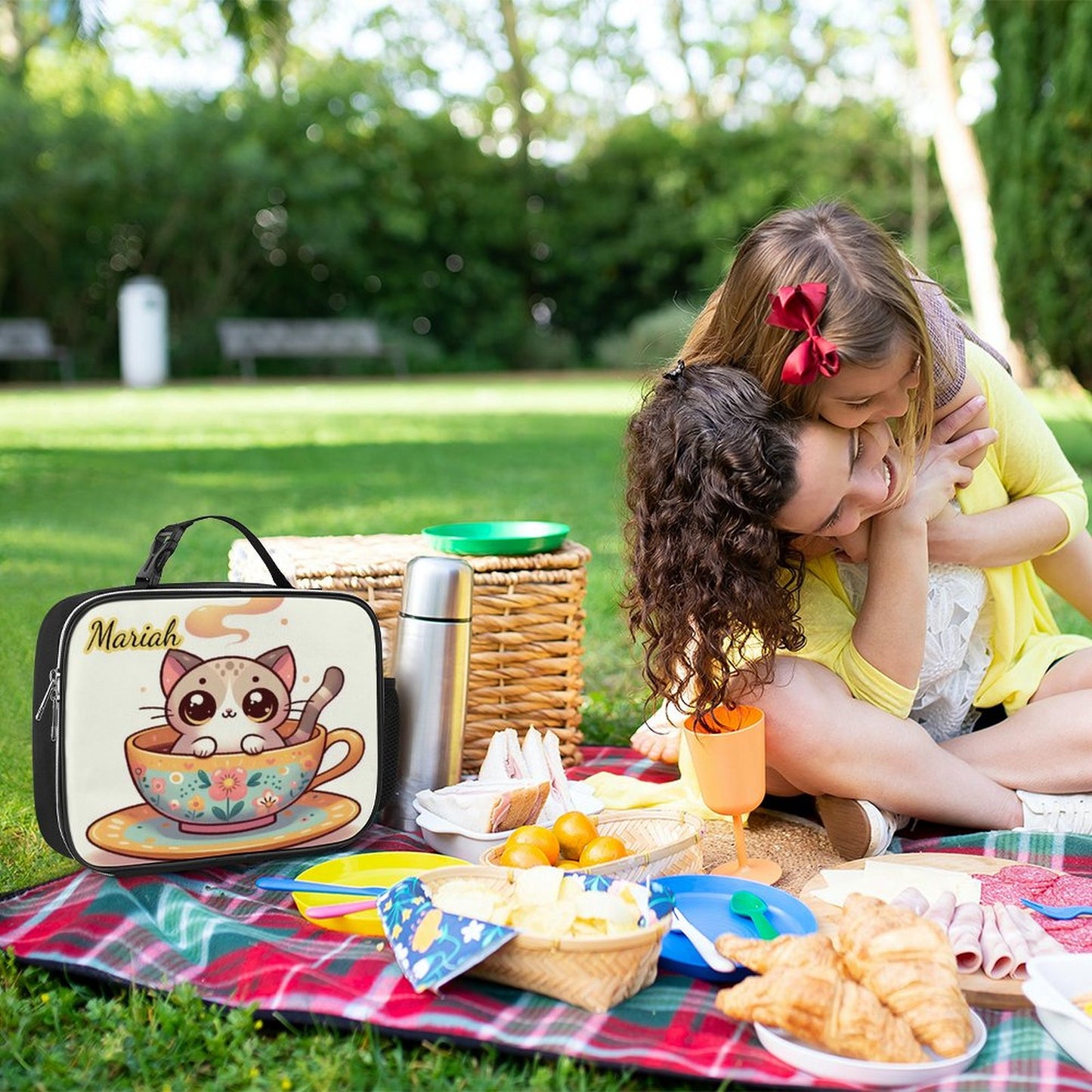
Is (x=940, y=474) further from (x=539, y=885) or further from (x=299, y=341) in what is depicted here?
(x=299, y=341)

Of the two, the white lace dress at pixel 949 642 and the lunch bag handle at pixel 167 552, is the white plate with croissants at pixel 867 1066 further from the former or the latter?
the lunch bag handle at pixel 167 552

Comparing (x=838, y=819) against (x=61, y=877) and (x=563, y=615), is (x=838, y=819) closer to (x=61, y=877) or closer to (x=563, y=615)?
(x=563, y=615)

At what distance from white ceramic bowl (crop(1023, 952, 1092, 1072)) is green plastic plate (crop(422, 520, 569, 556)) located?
1305 millimetres

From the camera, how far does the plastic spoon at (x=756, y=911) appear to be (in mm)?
1748

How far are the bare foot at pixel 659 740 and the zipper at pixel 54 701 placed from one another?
47.2 inches

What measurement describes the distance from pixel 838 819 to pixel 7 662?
2042mm

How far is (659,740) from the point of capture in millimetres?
2719

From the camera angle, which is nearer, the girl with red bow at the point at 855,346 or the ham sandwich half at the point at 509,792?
the girl with red bow at the point at 855,346

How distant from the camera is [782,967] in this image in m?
1.48

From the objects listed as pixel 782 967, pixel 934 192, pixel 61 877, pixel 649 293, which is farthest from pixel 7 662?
pixel 934 192

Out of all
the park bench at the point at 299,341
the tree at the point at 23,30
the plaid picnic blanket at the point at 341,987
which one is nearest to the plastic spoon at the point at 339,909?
the plaid picnic blanket at the point at 341,987

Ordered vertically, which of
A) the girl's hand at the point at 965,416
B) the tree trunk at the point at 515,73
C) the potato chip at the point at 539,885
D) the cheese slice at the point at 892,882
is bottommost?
the cheese slice at the point at 892,882

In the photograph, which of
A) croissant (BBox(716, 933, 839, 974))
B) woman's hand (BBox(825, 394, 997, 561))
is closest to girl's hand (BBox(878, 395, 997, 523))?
woman's hand (BBox(825, 394, 997, 561))

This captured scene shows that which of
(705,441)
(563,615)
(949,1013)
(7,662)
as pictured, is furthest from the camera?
(7,662)
